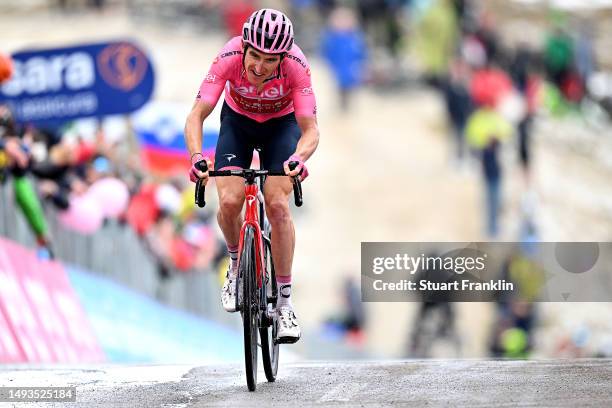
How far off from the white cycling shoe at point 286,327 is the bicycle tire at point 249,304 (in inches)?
12.9

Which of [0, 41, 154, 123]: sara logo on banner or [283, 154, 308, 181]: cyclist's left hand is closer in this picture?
[283, 154, 308, 181]: cyclist's left hand

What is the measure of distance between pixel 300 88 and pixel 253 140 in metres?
0.48

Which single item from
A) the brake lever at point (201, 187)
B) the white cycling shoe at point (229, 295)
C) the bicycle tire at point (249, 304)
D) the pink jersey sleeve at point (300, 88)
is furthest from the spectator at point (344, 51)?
the brake lever at point (201, 187)

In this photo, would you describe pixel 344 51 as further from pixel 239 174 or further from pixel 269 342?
pixel 239 174

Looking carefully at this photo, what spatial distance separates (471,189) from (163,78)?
20.9 ft

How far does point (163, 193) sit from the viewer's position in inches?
552

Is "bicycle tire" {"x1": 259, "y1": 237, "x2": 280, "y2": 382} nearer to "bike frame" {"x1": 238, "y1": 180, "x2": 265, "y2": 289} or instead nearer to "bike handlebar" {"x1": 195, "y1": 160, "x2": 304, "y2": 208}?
"bike frame" {"x1": 238, "y1": 180, "x2": 265, "y2": 289}

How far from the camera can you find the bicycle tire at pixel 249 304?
26.2 feet

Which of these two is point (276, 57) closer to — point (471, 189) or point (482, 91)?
point (482, 91)

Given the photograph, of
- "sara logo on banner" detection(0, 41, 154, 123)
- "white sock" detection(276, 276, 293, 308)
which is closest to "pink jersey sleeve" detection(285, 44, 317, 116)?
"white sock" detection(276, 276, 293, 308)

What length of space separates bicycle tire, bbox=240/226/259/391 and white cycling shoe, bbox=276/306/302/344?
33 centimetres

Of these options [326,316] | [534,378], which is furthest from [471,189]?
[534,378]

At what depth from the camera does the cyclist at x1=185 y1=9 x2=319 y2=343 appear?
802 cm

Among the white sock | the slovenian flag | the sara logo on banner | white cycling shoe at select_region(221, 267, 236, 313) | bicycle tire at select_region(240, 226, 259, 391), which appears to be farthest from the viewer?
the slovenian flag
